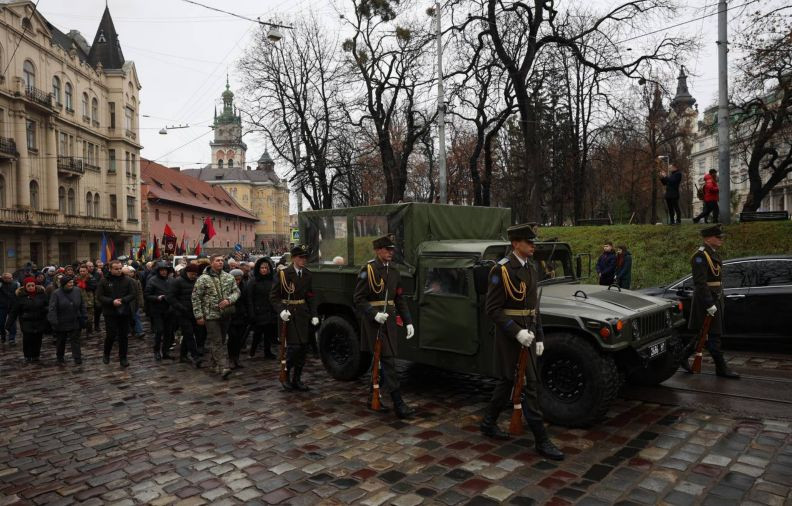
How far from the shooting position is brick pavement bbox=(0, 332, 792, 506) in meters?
4.53

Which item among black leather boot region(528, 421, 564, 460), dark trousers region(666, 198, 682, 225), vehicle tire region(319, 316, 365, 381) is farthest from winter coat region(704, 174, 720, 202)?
black leather boot region(528, 421, 564, 460)

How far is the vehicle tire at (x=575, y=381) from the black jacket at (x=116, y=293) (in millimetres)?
7933

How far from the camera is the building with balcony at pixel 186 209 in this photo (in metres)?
57.2

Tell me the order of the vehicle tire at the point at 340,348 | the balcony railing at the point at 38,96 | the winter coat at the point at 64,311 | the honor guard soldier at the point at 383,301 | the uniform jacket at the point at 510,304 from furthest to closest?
1. the balcony railing at the point at 38,96
2. the winter coat at the point at 64,311
3. the vehicle tire at the point at 340,348
4. the honor guard soldier at the point at 383,301
5. the uniform jacket at the point at 510,304

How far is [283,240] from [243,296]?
355 feet

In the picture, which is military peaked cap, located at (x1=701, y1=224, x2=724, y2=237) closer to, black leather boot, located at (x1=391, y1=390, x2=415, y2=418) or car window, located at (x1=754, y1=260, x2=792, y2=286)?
car window, located at (x1=754, y1=260, x2=792, y2=286)

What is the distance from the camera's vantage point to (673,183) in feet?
52.0

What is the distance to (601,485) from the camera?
180 inches

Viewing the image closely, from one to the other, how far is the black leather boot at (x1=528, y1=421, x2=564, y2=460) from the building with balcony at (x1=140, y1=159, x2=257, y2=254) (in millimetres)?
41672

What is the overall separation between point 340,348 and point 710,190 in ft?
41.3

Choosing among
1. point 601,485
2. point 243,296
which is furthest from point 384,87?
point 601,485

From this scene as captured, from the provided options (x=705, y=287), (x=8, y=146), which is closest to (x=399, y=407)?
(x=705, y=287)

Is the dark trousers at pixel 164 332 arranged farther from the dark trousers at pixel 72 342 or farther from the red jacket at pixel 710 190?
the red jacket at pixel 710 190

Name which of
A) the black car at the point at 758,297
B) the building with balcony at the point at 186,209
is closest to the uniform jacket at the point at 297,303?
the black car at the point at 758,297
